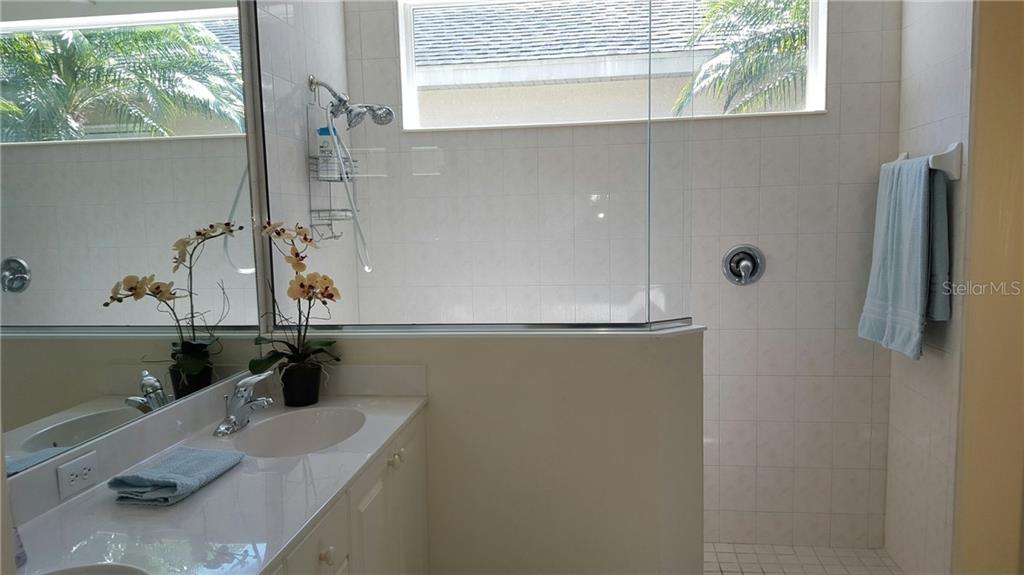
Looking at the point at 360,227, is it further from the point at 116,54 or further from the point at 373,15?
the point at 116,54

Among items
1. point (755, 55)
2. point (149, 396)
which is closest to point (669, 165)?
point (755, 55)

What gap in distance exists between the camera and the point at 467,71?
2.79 m

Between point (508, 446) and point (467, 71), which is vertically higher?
point (467, 71)

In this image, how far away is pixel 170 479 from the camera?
1344 mm

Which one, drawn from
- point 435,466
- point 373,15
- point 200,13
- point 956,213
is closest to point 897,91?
point 956,213

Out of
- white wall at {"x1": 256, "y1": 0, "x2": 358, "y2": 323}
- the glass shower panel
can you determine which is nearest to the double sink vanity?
white wall at {"x1": 256, "y1": 0, "x2": 358, "y2": 323}

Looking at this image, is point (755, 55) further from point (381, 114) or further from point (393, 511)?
point (393, 511)

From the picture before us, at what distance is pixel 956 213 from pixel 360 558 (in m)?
2.24

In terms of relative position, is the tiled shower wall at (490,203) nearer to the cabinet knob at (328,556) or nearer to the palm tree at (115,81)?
the palm tree at (115,81)

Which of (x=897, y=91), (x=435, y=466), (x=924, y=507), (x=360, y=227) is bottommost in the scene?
(x=924, y=507)

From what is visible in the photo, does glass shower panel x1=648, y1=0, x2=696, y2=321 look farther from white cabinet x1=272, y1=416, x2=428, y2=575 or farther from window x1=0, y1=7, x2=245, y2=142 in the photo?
window x1=0, y1=7, x2=245, y2=142

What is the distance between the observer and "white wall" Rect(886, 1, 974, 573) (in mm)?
2227

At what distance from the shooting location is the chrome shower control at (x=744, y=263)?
282cm

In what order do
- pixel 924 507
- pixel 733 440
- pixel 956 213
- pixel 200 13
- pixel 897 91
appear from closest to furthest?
1. pixel 200 13
2. pixel 956 213
3. pixel 924 507
4. pixel 897 91
5. pixel 733 440
